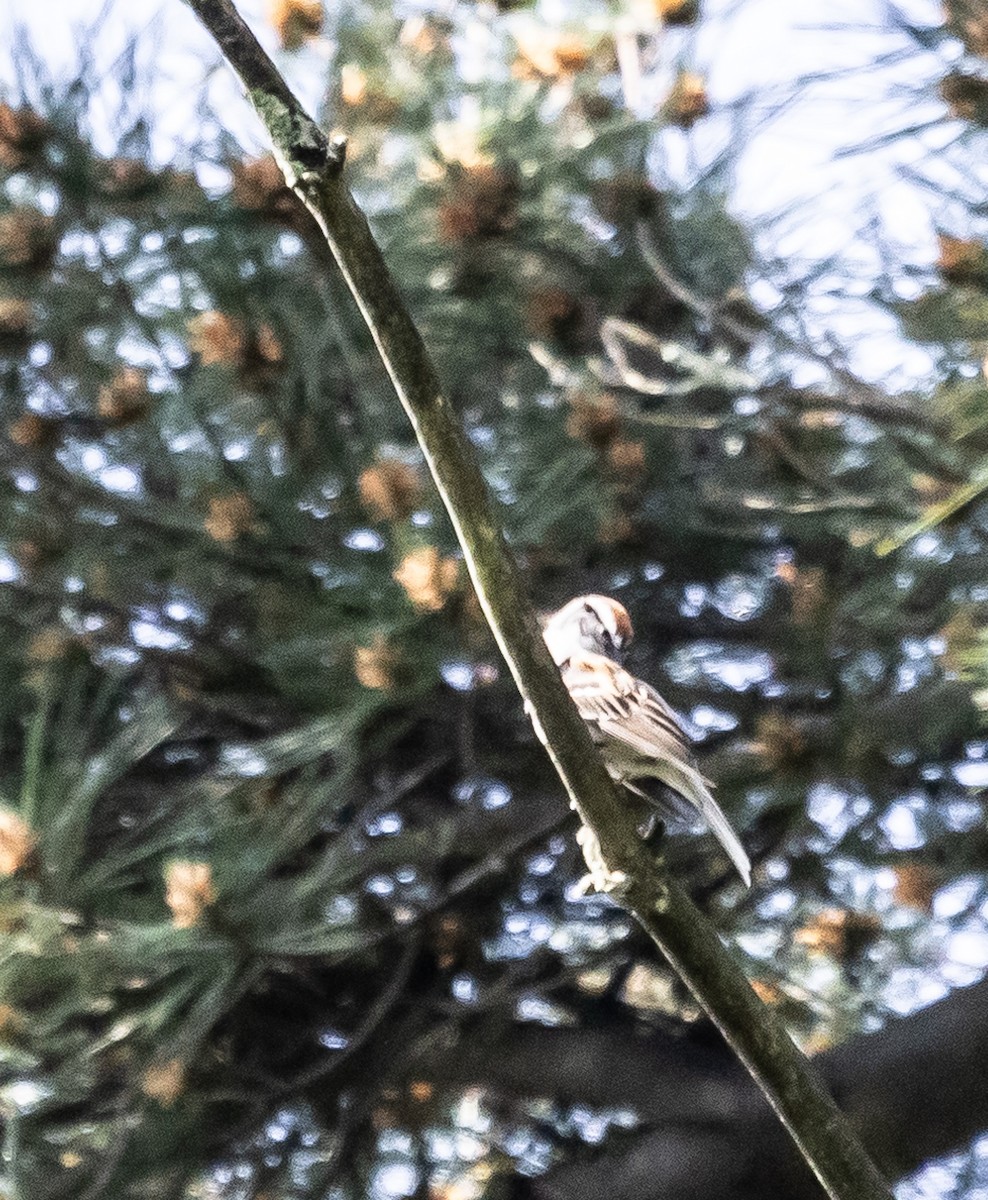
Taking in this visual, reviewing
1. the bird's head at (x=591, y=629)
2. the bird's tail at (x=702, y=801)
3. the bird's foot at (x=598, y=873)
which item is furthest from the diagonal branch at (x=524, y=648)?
the bird's head at (x=591, y=629)

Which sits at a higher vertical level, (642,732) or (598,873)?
(642,732)

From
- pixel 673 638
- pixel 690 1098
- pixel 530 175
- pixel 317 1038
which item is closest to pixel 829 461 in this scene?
pixel 673 638

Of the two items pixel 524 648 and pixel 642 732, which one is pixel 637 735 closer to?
pixel 642 732

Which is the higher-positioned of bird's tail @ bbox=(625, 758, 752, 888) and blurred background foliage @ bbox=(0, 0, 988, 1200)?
blurred background foliage @ bbox=(0, 0, 988, 1200)

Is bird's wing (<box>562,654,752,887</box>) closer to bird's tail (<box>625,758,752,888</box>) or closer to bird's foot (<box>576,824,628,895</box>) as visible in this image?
bird's tail (<box>625,758,752,888</box>)

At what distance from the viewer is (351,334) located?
1428mm

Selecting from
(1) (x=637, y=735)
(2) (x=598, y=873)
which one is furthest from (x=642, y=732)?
(2) (x=598, y=873)

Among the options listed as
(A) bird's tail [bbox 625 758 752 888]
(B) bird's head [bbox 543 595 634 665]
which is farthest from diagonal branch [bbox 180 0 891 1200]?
(B) bird's head [bbox 543 595 634 665]

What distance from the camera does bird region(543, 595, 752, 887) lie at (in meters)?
1.01

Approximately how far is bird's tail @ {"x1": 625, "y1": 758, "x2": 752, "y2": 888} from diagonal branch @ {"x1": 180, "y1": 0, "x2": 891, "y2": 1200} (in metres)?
0.10

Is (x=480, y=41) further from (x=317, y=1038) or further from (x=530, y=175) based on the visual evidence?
(x=317, y=1038)

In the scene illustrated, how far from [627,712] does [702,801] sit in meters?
0.07

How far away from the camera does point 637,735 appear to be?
102 centimetres

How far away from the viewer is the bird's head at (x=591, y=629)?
119 cm
